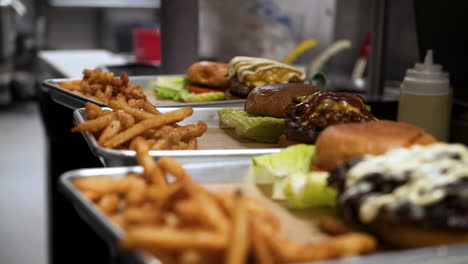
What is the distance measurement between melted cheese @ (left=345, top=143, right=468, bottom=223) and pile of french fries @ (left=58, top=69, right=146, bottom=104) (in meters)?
1.13

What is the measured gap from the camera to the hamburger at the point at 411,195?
0.85 m

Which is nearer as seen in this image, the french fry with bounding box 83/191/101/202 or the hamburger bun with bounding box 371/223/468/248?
the hamburger bun with bounding box 371/223/468/248

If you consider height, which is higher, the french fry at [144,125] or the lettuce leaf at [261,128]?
the french fry at [144,125]

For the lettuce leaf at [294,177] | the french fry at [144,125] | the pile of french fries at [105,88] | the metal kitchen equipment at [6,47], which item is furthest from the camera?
the metal kitchen equipment at [6,47]

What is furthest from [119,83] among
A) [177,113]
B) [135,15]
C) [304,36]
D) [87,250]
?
[135,15]

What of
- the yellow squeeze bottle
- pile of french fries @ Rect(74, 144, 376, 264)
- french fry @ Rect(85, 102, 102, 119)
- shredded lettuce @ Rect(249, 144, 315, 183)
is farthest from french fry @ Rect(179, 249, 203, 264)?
the yellow squeeze bottle

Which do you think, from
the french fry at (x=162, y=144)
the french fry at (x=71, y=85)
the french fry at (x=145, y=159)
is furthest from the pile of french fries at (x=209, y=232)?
the french fry at (x=71, y=85)

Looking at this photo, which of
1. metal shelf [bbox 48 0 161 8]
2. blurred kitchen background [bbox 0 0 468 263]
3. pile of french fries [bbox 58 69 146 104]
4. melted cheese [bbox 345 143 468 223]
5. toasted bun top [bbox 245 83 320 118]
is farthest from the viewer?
metal shelf [bbox 48 0 161 8]

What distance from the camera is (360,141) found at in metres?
1.11

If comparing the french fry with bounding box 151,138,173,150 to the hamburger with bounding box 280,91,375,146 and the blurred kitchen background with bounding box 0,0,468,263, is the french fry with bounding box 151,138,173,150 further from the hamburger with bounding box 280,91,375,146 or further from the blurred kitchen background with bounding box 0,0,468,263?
the blurred kitchen background with bounding box 0,0,468,263

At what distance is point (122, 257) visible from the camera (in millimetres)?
823

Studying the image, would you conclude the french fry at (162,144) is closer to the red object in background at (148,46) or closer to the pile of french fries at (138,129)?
the pile of french fries at (138,129)

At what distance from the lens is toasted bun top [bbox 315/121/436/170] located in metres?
1.09

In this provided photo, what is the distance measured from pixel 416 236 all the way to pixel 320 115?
1.91 ft
